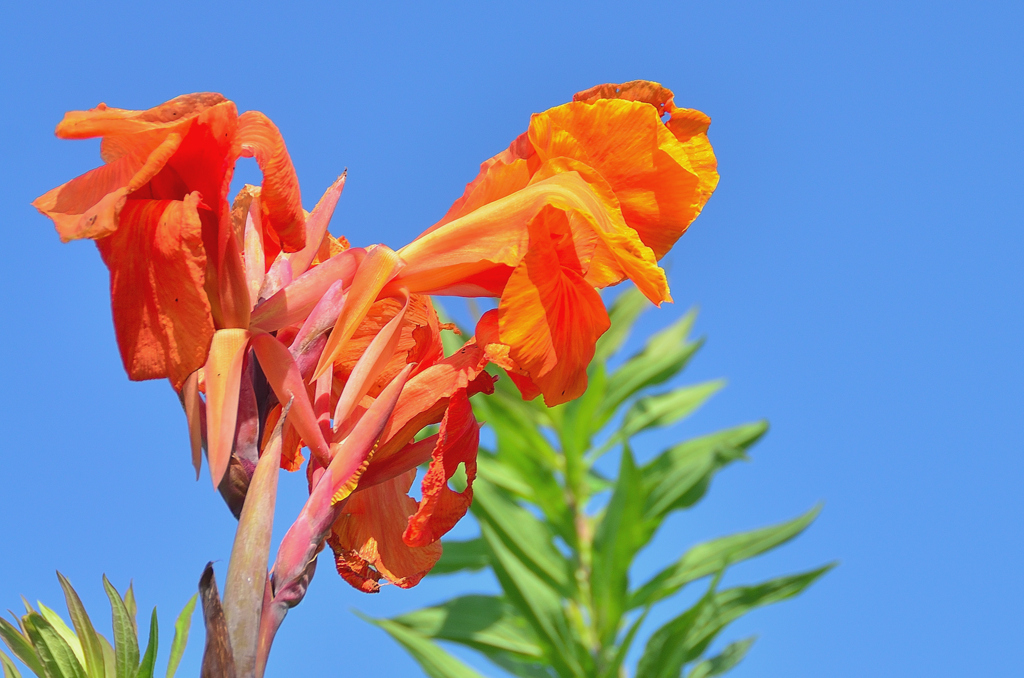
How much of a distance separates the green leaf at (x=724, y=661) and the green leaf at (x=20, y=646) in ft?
4.71

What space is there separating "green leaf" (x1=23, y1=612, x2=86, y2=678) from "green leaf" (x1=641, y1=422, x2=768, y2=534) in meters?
1.52

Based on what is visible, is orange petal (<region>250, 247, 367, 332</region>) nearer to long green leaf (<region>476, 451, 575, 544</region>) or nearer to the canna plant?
the canna plant

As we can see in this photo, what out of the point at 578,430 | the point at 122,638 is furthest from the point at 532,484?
the point at 122,638

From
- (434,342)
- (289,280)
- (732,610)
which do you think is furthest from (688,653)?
(289,280)

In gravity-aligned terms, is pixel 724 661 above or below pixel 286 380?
below

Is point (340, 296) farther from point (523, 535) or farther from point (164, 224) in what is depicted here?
point (523, 535)

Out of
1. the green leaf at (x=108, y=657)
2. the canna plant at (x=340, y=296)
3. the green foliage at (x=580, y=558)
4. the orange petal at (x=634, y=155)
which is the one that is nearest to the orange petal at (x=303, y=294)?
the canna plant at (x=340, y=296)

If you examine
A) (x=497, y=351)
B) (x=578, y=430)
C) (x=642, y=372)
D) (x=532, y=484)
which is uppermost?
(x=642, y=372)

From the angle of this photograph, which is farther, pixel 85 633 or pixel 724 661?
pixel 724 661

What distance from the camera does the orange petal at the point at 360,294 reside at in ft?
2.99

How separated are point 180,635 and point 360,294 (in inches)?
16.4

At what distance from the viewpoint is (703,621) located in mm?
2008

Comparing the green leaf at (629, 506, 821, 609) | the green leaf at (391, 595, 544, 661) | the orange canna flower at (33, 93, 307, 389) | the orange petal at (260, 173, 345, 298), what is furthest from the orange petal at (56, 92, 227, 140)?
the green leaf at (629, 506, 821, 609)

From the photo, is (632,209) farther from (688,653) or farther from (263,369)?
(688,653)
